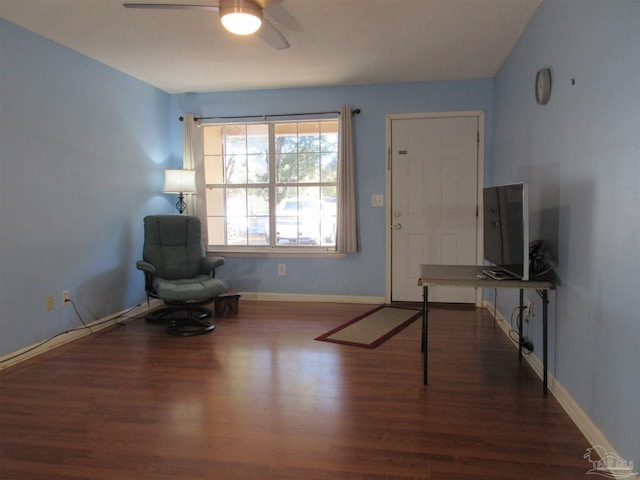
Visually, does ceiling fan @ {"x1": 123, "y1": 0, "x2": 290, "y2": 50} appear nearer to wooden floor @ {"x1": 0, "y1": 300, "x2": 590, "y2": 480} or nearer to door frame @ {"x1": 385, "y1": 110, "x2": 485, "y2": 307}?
wooden floor @ {"x1": 0, "y1": 300, "x2": 590, "y2": 480}

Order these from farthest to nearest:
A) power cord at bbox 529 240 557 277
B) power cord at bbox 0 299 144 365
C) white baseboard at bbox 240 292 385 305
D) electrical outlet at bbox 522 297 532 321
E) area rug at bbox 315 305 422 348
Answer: white baseboard at bbox 240 292 385 305
area rug at bbox 315 305 422 348
power cord at bbox 0 299 144 365
electrical outlet at bbox 522 297 532 321
power cord at bbox 529 240 557 277

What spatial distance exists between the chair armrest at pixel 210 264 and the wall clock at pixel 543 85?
2.95 m

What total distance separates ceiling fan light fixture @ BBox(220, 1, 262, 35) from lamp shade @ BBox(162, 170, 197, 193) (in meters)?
2.38

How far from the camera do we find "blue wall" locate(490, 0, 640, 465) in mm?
1639

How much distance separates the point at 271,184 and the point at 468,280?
292cm

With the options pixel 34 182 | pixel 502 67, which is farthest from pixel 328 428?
pixel 502 67

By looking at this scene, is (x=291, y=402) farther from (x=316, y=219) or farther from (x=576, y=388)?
(x=316, y=219)

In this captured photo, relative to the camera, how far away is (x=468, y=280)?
8.03 feet

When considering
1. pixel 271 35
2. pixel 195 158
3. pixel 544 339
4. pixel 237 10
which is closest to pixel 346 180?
pixel 195 158

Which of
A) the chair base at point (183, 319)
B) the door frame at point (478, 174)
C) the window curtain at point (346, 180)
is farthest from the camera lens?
the window curtain at point (346, 180)

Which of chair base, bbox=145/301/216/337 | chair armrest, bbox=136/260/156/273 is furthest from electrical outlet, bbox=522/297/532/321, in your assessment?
chair armrest, bbox=136/260/156/273

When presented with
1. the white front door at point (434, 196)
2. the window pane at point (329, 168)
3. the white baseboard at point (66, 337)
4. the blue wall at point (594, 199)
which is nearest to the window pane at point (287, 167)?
the window pane at point (329, 168)

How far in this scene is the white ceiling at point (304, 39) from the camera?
282 cm

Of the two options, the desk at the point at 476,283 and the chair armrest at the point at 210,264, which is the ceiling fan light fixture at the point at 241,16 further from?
the chair armrest at the point at 210,264
